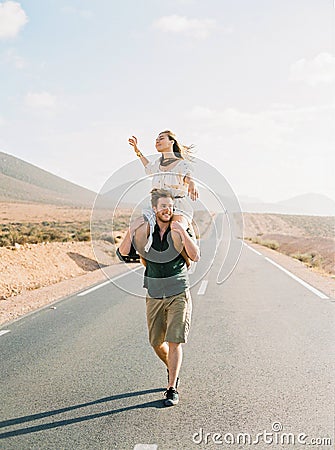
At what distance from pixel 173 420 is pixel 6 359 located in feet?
10.0

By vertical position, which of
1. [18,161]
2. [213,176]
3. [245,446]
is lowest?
[245,446]

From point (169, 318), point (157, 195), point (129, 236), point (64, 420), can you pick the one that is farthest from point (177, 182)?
point (64, 420)

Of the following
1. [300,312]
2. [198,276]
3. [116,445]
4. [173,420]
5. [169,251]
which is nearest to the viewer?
[116,445]

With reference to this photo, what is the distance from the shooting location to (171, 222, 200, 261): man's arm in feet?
17.6

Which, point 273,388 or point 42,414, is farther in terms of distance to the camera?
point 273,388

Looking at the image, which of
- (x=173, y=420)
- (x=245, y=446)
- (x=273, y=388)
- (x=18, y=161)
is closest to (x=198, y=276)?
(x=273, y=388)

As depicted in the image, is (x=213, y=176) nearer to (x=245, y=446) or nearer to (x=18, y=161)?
(x=245, y=446)

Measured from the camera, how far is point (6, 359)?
7.35 m

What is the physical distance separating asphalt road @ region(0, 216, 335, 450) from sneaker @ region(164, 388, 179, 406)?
0.21 feet

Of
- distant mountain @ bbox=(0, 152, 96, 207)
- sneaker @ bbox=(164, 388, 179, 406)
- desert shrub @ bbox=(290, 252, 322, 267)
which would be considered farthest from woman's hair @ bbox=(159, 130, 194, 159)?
distant mountain @ bbox=(0, 152, 96, 207)

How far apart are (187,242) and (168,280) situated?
44cm

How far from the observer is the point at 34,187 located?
151250 millimetres

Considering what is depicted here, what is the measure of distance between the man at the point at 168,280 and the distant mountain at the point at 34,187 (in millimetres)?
118978

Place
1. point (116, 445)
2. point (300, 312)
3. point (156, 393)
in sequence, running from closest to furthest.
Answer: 1. point (116, 445)
2. point (156, 393)
3. point (300, 312)
